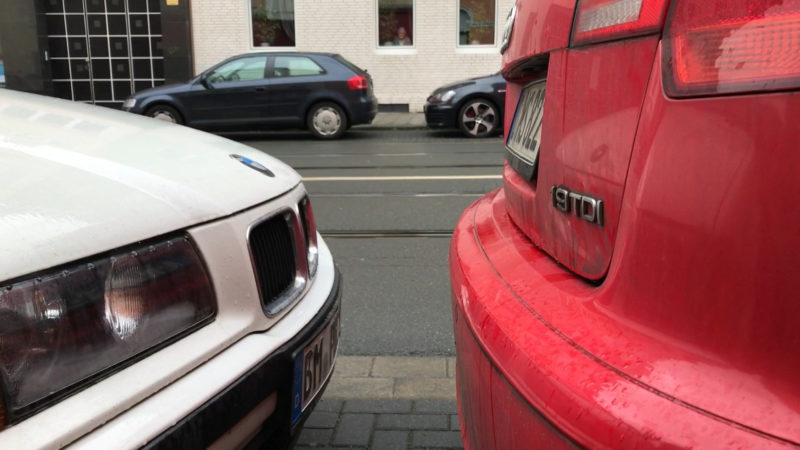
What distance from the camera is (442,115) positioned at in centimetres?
1262

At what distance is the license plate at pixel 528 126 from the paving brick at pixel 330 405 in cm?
138

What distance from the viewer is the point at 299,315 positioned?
207 cm

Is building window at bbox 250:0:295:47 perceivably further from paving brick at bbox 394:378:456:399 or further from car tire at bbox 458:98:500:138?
paving brick at bbox 394:378:456:399

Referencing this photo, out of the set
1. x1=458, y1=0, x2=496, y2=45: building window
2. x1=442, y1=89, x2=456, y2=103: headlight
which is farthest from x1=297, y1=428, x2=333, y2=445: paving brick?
x1=458, y1=0, x2=496, y2=45: building window

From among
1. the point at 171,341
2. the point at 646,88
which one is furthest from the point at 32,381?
the point at 646,88

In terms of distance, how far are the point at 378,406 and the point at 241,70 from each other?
35.5 feet

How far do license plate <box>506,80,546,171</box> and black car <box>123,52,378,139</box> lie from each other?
10607mm

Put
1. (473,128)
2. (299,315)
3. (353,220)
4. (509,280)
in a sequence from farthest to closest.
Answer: (473,128) < (353,220) < (299,315) < (509,280)

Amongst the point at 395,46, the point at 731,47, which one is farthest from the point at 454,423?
the point at 395,46

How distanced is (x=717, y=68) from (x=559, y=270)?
637 millimetres

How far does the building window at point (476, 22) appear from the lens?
1720 centimetres

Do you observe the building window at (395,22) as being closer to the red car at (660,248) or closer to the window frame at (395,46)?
the window frame at (395,46)

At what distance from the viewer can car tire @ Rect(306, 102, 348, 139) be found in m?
12.6

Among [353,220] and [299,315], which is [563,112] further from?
[353,220]
